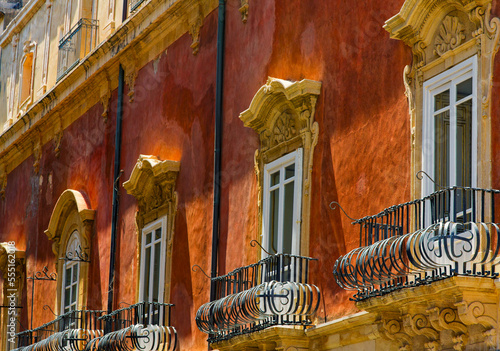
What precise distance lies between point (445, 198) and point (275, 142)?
12.7 ft

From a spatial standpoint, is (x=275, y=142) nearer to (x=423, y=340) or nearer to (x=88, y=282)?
(x=423, y=340)

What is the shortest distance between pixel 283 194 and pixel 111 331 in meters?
5.18

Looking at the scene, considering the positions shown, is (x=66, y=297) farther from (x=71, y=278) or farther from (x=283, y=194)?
(x=283, y=194)

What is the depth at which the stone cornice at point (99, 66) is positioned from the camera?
18.1m

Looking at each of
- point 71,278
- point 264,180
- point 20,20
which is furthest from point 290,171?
point 20,20

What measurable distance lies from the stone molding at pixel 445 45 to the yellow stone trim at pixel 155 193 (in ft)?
20.2

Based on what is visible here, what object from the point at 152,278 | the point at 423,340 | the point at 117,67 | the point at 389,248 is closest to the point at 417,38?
the point at 389,248

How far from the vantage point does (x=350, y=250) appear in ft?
41.5

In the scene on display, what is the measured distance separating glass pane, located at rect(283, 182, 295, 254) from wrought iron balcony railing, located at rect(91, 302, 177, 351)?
3.05 metres

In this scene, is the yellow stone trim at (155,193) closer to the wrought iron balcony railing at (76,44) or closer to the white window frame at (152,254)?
the white window frame at (152,254)

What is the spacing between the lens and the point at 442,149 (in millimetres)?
11492

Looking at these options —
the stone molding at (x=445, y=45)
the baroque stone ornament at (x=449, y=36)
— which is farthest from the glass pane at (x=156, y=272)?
the baroque stone ornament at (x=449, y=36)

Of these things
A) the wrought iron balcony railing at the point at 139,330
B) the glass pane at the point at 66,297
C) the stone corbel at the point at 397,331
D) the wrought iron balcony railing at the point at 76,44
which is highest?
the wrought iron balcony railing at the point at 76,44

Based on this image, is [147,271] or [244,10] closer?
[244,10]
